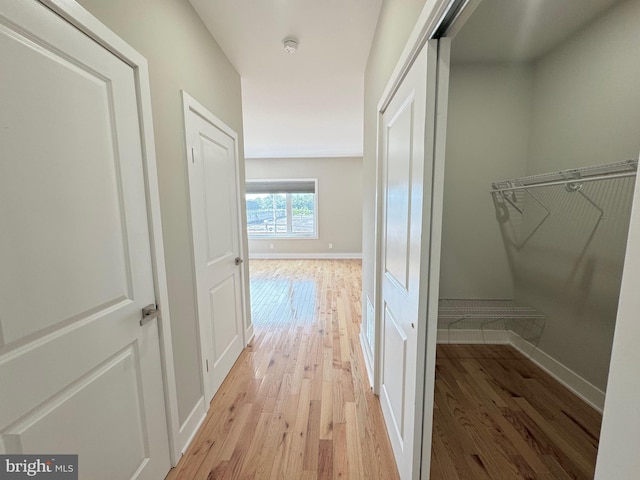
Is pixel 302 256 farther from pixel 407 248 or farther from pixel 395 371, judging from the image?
pixel 407 248

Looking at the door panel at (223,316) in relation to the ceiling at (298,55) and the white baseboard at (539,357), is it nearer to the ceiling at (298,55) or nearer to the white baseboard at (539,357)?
the ceiling at (298,55)

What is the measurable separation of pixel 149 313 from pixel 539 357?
288 cm

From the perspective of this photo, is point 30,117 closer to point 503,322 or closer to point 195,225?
point 195,225

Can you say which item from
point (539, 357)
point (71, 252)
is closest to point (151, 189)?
point (71, 252)

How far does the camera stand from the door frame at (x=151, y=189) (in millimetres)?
946

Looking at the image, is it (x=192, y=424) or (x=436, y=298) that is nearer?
(x=436, y=298)

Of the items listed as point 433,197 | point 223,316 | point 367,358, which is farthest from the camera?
point 367,358

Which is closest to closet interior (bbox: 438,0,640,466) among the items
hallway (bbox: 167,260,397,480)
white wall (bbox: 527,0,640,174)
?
white wall (bbox: 527,0,640,174)

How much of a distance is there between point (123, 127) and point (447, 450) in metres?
2.26

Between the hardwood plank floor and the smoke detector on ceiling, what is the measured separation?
2.82 m

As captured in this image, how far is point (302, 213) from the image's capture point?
701cm

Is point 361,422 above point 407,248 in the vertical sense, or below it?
below

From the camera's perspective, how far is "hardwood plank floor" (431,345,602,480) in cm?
134

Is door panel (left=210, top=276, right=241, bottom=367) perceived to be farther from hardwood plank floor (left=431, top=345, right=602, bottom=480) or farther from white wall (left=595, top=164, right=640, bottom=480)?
white wall (left=595, top=164, right=640, bottom=480)
